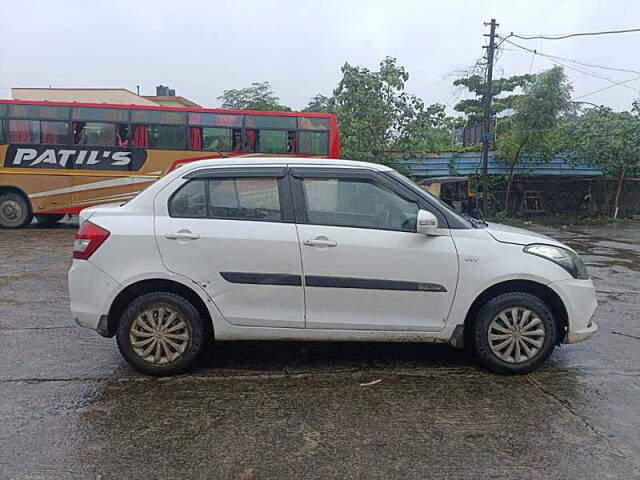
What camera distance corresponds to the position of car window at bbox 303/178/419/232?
4016 mm

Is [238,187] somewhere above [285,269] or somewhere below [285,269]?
Result: above

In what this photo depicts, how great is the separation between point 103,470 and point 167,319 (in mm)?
1307

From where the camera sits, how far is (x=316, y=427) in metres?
3.29

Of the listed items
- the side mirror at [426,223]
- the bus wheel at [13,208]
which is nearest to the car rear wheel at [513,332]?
the side mirror at [426,223]

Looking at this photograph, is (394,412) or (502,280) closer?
(394,412)

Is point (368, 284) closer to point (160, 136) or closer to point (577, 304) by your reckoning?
point (577, 304)

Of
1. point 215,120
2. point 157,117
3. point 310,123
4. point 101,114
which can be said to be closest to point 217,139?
point 215,120

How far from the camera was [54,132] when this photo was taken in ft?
44.4

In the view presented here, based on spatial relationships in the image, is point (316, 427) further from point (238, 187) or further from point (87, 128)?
point (87, 128)

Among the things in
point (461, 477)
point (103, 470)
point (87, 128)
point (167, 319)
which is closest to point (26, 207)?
point (87, 128)

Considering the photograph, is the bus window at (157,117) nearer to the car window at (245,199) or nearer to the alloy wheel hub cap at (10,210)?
the alloy wheel hub cap at (10,210)

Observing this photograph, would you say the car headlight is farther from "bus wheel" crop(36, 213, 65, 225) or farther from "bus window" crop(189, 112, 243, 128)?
"bus wheel" crop(36, 213, 65, 225)

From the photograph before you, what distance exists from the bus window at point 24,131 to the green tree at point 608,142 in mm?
17835

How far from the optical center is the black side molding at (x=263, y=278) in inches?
154
